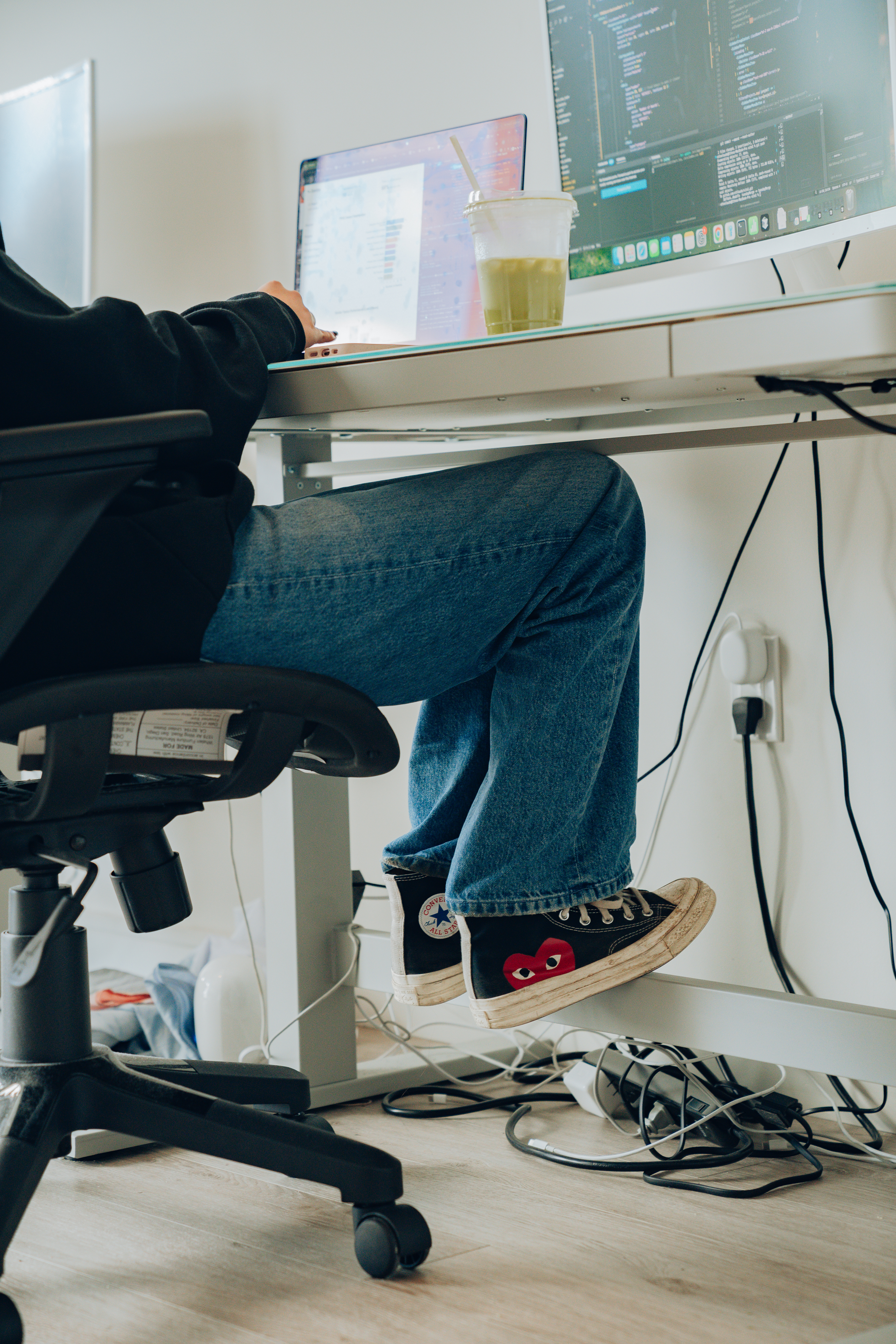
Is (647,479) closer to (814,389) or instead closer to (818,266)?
(818,266)

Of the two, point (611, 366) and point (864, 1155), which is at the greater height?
point (611, 366)

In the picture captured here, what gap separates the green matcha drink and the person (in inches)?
6.9

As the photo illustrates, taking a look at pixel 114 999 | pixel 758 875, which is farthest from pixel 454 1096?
pixel 114 999

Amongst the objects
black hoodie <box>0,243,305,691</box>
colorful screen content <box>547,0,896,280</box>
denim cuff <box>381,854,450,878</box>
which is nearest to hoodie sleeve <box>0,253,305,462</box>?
black hoodie <box>0,243,305,691</box>

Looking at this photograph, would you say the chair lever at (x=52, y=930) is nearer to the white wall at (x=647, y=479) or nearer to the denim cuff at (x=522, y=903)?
the denim cuff at (x=522, y=903)

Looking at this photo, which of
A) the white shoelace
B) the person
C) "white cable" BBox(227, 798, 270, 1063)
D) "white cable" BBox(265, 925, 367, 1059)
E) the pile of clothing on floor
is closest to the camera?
the person

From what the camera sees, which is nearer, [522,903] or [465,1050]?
[522,903]

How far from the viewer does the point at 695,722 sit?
1.61m

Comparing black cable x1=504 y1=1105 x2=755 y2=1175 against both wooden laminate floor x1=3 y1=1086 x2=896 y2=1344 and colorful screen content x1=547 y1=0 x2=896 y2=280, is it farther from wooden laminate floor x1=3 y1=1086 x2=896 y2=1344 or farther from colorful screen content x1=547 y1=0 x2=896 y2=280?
colorful screen content x1=547 y1=0 x2=896 y2=280

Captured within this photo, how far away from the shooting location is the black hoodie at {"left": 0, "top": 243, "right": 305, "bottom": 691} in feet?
2.96

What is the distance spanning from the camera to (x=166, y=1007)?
1.75 m

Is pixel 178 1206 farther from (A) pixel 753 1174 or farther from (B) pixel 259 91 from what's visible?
(B) pixel 259 91

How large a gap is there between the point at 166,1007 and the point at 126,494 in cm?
101

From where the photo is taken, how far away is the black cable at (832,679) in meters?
1.44
